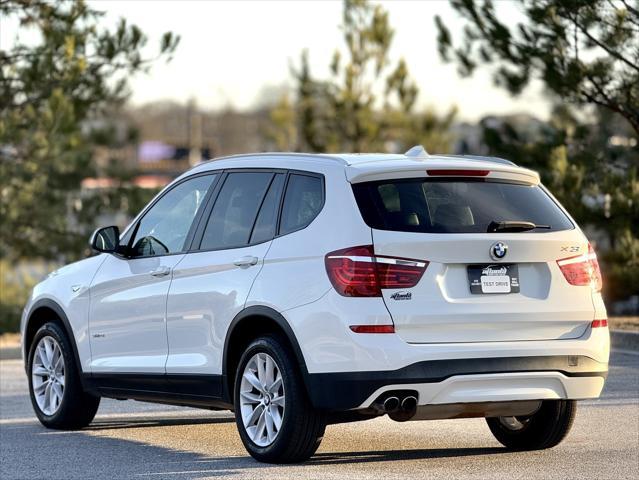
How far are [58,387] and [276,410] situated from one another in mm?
2884

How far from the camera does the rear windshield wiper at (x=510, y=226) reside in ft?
28.3

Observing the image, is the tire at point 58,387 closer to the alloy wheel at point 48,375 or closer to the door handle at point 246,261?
the alloy wheel at point 48,375

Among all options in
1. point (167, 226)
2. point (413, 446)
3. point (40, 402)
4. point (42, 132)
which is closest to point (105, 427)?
point (40, 402)

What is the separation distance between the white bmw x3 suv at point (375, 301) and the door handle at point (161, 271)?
12 mm

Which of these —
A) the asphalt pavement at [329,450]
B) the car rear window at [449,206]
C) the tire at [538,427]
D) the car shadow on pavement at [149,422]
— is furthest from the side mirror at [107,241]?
the tire at [538,427]

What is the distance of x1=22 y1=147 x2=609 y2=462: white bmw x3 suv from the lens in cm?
830

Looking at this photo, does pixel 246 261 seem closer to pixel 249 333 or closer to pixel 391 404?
pixel 249 333

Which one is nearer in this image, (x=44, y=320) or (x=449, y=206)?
(x=449, y=206)

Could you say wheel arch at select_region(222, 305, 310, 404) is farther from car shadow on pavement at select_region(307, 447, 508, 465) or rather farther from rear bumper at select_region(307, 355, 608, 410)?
car shadow on pavement at select_region(307, 447, 508, 465)

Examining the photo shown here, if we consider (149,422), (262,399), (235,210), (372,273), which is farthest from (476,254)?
(149,422)

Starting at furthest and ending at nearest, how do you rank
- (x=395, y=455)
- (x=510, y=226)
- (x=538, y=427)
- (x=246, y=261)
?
(x=538, y=427) < (x=395, y=455) < (x=246, y=261) < (x=510, y=226)

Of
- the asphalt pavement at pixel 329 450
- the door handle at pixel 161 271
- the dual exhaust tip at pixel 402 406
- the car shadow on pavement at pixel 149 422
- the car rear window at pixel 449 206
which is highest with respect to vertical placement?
the car rear window at pixel 449 206

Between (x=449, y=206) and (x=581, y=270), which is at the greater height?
(x=449, y=206)

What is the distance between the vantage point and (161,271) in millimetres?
10039
